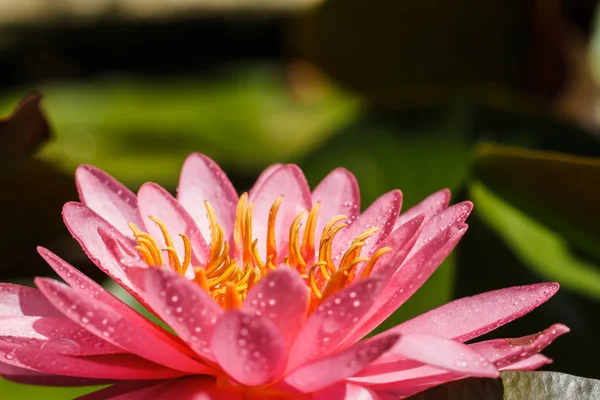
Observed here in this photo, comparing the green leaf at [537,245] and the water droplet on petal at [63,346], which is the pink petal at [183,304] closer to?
the water droplet on petal at [63,346]

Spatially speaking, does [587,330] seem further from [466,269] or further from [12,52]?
[12,52]

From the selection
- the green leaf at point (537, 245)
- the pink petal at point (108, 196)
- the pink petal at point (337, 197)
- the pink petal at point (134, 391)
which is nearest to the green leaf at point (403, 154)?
the green leaf at point (537, 245)

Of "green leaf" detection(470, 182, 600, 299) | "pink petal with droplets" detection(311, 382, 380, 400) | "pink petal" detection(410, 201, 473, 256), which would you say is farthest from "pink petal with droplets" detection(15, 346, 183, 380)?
"green leaf" detection(470, 182, 600, 299)

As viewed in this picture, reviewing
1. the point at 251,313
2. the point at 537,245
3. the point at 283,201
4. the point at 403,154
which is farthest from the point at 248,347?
the point at 403,154

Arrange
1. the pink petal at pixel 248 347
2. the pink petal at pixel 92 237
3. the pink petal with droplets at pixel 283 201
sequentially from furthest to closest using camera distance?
the pink petal with droplets at pixel 283 201 < the pink petal at pixel 92 237 < the pink petal at pixel 248 347

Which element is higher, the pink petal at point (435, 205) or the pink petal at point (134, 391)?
the pink petal at point (435, 205)

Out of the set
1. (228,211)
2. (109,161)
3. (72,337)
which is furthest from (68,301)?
(109,161)

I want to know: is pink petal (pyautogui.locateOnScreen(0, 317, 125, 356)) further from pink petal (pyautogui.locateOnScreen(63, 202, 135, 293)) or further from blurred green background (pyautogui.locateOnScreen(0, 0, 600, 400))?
blurred green background (pyautogui.locateOnScreen(0, 0, 600, 400))

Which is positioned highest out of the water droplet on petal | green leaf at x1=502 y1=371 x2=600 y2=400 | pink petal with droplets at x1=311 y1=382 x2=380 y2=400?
green leaf at x1=502 y1=371 x2=600 y2=400
